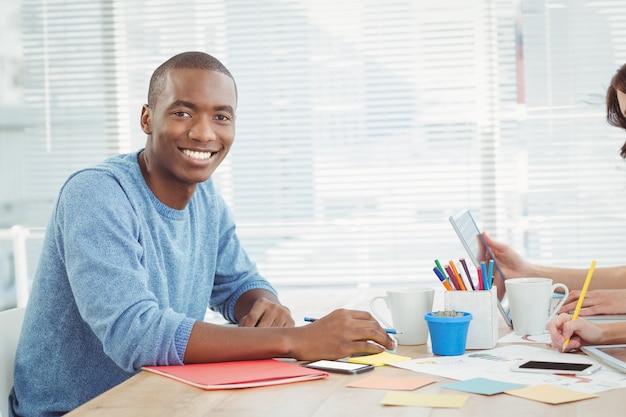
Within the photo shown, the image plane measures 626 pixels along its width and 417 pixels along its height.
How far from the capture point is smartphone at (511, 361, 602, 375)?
1.21 metres

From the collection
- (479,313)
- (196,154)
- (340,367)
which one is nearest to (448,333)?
(479,313)

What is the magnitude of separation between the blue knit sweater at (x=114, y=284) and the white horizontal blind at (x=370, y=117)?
164cm

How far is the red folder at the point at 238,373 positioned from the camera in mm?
1176

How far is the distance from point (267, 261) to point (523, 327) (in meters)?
2.16

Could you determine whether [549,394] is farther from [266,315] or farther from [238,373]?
[266,315]

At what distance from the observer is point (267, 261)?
11.9 ft

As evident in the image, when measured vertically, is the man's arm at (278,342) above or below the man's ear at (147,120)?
below

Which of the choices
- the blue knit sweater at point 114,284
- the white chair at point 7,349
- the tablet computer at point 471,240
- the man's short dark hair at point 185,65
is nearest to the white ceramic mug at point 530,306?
the tablet computer at point 471,240

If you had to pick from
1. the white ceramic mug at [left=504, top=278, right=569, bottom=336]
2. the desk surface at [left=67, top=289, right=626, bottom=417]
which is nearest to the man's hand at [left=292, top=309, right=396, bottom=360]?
the desk surface at [left=67, top=289, right=626, bottom=417]

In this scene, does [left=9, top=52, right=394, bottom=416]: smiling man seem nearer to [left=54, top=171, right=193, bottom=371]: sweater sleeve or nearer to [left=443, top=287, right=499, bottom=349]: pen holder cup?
[left=54, top=171, right=193, bottom=371]: sweater sleeve

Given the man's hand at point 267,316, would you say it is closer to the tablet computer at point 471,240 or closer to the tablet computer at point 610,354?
the tablet computer at point 471,240

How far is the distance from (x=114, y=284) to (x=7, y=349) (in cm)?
42

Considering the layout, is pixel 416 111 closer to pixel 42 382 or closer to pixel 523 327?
pixel 523 327

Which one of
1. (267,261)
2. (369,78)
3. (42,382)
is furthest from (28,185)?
(42,382)
